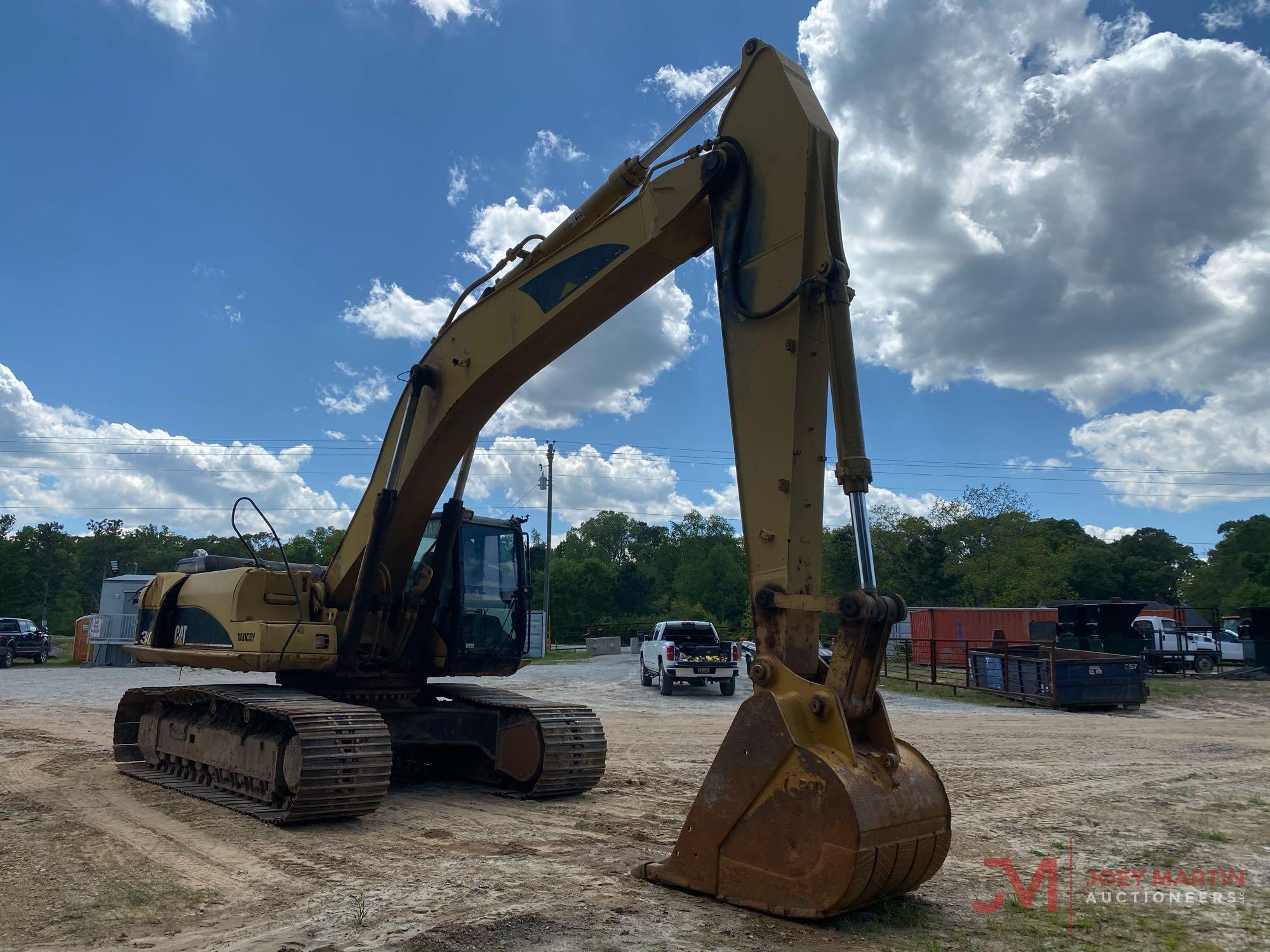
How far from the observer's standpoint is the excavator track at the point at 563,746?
8258mm

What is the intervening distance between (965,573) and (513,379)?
62.1 meters

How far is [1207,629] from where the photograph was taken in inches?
1385

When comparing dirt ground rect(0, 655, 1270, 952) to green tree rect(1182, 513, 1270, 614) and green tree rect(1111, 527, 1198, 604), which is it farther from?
green tree rect(1111, 527, 1198, 604)

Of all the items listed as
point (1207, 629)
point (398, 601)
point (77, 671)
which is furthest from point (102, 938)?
point (1207, 629)

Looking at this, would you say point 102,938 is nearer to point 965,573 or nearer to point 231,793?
point 231,793

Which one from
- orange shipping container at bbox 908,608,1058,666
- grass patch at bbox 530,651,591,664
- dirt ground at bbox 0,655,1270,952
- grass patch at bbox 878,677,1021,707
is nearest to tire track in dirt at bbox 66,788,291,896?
dirt ground at bbox 0,655,1270,952

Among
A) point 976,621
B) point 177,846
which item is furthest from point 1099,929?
point 976,621

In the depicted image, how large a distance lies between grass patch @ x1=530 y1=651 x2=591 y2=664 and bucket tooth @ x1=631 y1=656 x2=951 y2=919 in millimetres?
29581

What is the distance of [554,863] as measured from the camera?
19.3 feet

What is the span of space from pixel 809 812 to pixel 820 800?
0.09 meters

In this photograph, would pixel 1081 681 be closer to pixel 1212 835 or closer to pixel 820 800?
pixel 1212 835

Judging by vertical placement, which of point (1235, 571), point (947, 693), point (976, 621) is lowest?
point (947, 693)

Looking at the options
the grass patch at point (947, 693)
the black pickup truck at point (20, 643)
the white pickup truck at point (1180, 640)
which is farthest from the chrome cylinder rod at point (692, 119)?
the black pickup truck at point (20, 643)

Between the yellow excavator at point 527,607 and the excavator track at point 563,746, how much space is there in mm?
23
